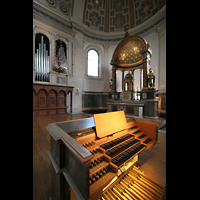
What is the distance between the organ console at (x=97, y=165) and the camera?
33.9 inches

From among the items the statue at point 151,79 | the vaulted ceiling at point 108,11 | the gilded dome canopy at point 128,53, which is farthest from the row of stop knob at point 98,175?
the vaulted ceiling at point 108,11

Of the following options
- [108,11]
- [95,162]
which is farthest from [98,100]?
[108,11]

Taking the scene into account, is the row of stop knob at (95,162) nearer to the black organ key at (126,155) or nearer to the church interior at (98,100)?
the church interior at (98,100)

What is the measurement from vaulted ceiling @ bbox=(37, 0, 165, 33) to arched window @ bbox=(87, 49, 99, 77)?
245 cm

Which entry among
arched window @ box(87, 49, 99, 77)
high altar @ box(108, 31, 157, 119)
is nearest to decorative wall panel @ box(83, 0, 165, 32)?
arched window @ box(87, 49, 99, 77)

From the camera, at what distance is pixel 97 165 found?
1129 millimetres

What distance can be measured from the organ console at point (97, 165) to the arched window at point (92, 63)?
8.45 meters

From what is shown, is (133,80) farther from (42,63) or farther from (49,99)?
(42,63)

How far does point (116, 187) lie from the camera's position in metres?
1.38

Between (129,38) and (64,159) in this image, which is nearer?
(64,159)
